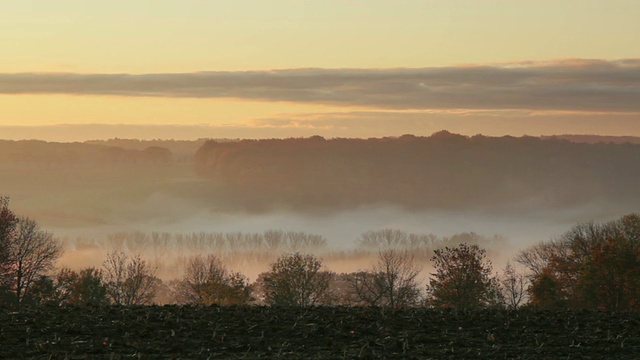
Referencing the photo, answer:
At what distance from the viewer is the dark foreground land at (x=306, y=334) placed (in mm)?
21750

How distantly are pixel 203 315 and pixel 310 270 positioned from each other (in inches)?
2631

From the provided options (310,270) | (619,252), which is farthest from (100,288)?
(619,252)

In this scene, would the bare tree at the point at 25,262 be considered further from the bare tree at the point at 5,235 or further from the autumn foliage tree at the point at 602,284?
the autumn foliage tree at the point at 602,284

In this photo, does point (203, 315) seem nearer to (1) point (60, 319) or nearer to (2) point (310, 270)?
(1) point (60, 319)

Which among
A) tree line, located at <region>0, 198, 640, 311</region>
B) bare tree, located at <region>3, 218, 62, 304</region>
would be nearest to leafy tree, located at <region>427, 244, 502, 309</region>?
tree line, located at <region>0, 198, 640, 311</region>

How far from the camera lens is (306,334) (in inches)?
950

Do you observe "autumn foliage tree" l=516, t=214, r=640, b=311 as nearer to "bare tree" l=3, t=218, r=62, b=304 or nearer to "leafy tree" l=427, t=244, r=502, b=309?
"leafy tree" l=427, t=244, r=502, b=309

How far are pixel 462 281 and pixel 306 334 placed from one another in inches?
2358

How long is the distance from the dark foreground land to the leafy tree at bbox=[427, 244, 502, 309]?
4863 centimetres

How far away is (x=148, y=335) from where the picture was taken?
23.6 metres

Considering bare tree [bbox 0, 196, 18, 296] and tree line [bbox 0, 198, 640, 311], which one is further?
bare tree [bbox 0, 196, 18, 296]

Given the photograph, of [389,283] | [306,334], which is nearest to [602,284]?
[389,283]

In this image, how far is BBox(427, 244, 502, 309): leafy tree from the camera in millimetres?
78312

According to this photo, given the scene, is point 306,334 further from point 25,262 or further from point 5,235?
point 25,262
